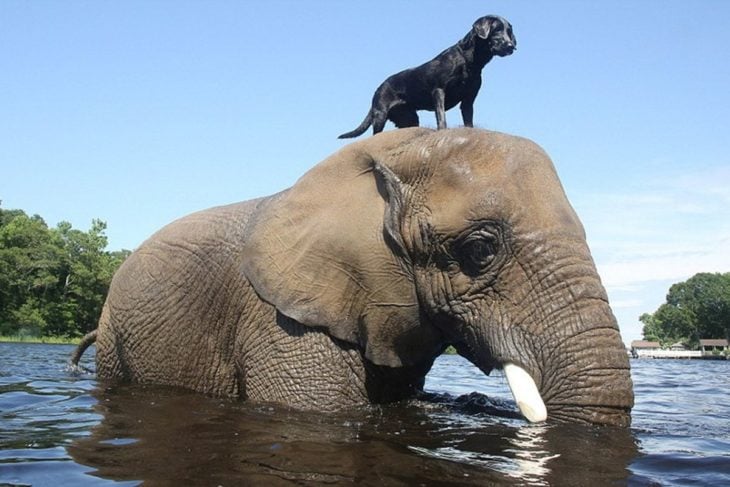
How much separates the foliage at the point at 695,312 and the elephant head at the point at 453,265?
11735 centimetres

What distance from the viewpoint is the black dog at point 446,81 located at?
24.4 feet

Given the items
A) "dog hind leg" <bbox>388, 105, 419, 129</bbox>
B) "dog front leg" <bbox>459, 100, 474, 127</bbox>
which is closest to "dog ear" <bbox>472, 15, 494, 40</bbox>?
"dog front leg" <bbox>459, 100, 474, 127</bbox>

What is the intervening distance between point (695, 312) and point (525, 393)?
4995 inches

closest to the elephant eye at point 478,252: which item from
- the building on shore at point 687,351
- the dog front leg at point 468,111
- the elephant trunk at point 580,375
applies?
the elephant trunk at point 580,375

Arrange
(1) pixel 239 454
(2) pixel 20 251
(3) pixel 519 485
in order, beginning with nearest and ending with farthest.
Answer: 1. (3) pixel 519 485
2. (1) pixel 239 454
3. (2) pixel 20 251

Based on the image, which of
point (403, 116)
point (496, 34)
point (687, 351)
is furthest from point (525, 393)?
point (687, 351)

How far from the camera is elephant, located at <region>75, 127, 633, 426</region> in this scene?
4.75m

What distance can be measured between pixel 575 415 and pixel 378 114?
4.27 meters

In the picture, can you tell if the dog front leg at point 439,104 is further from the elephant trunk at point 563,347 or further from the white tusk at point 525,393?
the white tusk at point 525,393

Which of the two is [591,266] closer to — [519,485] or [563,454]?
[563,454]

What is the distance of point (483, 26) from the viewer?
7.44m

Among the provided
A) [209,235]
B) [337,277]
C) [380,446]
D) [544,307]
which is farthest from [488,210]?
[209,235]

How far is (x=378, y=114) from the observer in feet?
26.1

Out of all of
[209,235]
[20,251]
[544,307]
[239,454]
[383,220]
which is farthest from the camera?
[20,251]
